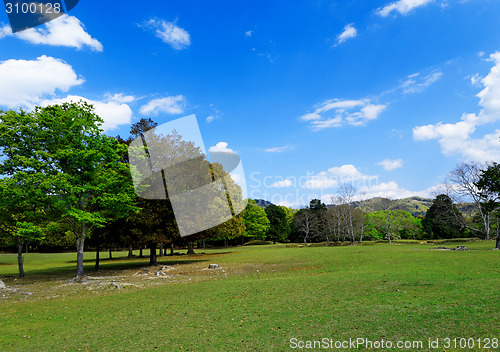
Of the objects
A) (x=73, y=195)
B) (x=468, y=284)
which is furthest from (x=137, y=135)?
(x=468, y=284)

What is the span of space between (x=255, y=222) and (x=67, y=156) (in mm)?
67512

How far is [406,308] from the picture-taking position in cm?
1002

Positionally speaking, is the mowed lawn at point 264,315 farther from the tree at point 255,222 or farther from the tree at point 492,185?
the tree at point 255,222

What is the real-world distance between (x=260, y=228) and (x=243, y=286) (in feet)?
228

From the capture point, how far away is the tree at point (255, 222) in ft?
281

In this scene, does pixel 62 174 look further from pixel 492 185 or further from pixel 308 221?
pixel 308 221

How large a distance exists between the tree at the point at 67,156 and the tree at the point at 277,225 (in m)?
70.8

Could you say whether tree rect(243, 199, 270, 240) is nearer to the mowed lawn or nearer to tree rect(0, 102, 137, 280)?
tree rect(0, 102, 137, 280)

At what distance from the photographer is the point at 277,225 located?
306 feet

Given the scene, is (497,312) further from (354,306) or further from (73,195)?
(73,195)

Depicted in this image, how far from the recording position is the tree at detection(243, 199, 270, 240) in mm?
85787

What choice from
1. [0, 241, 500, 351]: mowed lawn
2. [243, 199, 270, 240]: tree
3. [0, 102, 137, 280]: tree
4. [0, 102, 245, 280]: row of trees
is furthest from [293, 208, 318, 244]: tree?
[0, 241, 500, 351]: mowed lawn

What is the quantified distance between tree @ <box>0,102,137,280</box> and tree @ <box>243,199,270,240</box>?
203 feet

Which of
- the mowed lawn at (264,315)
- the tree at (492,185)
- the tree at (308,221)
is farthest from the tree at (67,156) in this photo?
the tree at (308,221)
